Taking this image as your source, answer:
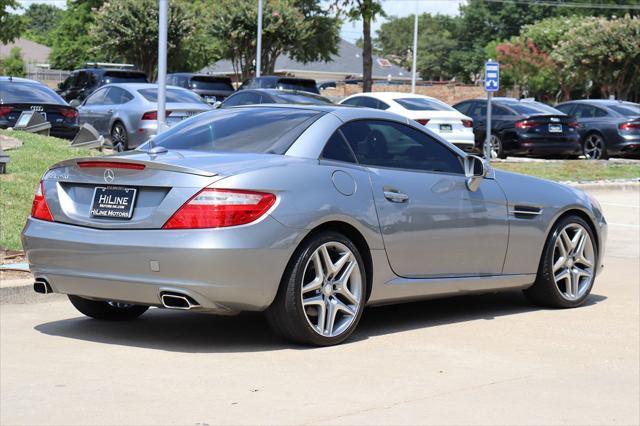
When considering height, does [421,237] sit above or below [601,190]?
above

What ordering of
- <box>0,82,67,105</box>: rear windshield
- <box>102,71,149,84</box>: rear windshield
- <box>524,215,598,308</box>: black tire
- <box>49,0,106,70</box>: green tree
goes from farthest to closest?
1. <box>49,0,106,70</box>: green tree
2. <box>102,71,149,84</box>: rear windshield
3. <box>0,82,67,105</box>: rear windshield
4. <box>524,215,598,308</box>: black tire

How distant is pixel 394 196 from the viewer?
733 cm

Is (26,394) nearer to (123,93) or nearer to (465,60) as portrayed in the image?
(123,93)

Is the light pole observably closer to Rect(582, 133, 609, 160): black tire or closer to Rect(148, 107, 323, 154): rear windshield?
Rect(148, 107, 323, 154): rear windshield

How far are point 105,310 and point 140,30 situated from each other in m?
51.0

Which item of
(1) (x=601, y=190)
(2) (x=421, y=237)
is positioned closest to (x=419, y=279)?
(2) (x=421, y=237)

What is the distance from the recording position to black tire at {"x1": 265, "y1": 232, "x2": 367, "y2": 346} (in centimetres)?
665

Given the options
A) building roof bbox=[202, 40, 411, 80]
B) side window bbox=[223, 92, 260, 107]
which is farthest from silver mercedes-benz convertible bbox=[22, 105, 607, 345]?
building roof bbox=[202, 40, 411, 80]

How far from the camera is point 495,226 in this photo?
26.5ft

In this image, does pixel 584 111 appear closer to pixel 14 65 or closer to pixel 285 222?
pixel 285 222

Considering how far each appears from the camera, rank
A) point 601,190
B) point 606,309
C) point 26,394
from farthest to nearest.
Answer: point 601,190 < point 606,309 < point 26,394

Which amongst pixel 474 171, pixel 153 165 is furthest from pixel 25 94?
pixel 153 165

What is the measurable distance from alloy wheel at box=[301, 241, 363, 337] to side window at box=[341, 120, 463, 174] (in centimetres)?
76

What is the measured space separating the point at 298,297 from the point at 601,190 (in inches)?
599
